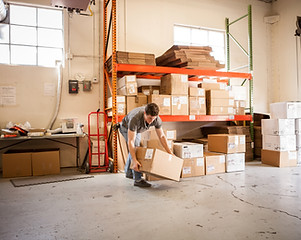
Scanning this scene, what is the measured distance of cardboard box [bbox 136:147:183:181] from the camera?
3.02 metres

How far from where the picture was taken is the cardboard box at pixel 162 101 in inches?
173

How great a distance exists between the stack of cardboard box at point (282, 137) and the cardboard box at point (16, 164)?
4242 millimetres

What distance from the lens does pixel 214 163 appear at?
4070 millimetres

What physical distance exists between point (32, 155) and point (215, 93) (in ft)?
11.2

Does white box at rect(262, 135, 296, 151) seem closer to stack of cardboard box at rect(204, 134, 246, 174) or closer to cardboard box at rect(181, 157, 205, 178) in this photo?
stack of cardboard box at rect(204, 134, 246, 174)

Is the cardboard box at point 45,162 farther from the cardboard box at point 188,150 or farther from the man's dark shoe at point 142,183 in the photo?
the cardboard box at point 188,150

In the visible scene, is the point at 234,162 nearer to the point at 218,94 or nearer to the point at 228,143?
the point at 228,143

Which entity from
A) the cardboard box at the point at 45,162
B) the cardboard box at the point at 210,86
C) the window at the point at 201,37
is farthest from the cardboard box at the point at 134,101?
the window at the point at 201,37

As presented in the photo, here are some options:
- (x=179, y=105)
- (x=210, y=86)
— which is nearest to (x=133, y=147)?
(x=179, y=105)

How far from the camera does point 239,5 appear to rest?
6410mm

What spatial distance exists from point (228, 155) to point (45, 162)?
3.01 m

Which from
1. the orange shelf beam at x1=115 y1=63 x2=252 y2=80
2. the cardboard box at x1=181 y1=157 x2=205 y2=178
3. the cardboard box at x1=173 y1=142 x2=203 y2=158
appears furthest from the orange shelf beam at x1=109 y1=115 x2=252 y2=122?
the cardboard box at x1=181 y1=157 x2=205 y2=178

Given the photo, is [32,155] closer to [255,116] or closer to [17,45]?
[17,45]

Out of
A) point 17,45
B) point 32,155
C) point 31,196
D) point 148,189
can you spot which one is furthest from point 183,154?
point 17,45
